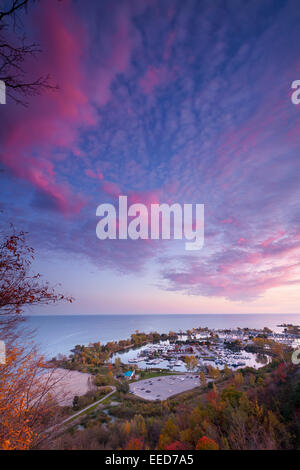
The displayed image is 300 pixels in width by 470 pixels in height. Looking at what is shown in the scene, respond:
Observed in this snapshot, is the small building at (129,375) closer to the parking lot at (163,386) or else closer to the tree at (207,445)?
the parking lot at (163,386)

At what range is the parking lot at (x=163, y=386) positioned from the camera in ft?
79.5

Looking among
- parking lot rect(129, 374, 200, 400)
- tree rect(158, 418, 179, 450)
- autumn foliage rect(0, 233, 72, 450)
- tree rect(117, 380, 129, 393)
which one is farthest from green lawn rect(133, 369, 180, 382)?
autumn foliage rect(0, 233, 72, 450)

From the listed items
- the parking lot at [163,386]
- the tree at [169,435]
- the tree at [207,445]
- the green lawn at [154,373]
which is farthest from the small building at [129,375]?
the tree at [207,445]

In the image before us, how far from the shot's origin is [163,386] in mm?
28062

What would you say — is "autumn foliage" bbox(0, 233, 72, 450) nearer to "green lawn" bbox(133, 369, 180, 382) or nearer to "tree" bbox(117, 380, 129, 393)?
"tree" bbox(117, 380, 129, 393)

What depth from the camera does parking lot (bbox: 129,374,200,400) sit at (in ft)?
79.5

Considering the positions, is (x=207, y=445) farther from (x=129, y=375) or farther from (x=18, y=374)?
(x=129, y=375)

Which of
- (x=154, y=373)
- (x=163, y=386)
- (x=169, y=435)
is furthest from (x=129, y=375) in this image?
(x=169, y=435)

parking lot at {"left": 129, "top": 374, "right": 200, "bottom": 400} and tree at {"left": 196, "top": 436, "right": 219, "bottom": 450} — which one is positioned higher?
tree at {"left": 196, "top": 436, "right": 219, "bottom": 450}

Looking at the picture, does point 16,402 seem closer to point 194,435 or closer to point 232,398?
point 194,435

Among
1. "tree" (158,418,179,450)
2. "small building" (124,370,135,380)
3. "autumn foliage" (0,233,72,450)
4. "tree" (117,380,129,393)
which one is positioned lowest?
"small building" (124,370,135,380)
